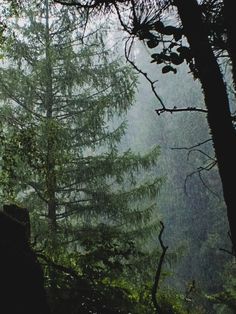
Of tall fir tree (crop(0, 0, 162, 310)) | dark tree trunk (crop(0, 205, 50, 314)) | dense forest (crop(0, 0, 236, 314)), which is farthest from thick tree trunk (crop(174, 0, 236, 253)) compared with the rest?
tall fir tree (crop(0, 0, 162, 310))

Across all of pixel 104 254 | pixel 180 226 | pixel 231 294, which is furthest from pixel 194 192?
pixel 104 254

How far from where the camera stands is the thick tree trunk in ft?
5.68

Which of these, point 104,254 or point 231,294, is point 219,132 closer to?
point 104,254

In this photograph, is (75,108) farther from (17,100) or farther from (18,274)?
(18,274)

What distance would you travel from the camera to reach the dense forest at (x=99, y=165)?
212 cm

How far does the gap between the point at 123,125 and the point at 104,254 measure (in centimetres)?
990

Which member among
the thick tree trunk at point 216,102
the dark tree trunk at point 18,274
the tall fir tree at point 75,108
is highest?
the tall fir tree at point 75,108

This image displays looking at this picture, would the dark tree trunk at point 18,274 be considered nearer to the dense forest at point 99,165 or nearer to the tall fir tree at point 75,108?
the dense forest at point 99,165

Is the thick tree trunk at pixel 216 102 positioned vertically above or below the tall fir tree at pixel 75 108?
below

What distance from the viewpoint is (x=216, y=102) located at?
1.80 meters

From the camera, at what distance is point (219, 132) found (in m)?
1.78

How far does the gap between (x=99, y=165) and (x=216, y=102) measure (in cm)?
1015

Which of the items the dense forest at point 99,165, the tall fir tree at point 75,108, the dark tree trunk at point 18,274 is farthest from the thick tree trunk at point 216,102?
the tall fir tree at point 75,108

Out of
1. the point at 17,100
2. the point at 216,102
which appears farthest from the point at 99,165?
the point at 216,102
